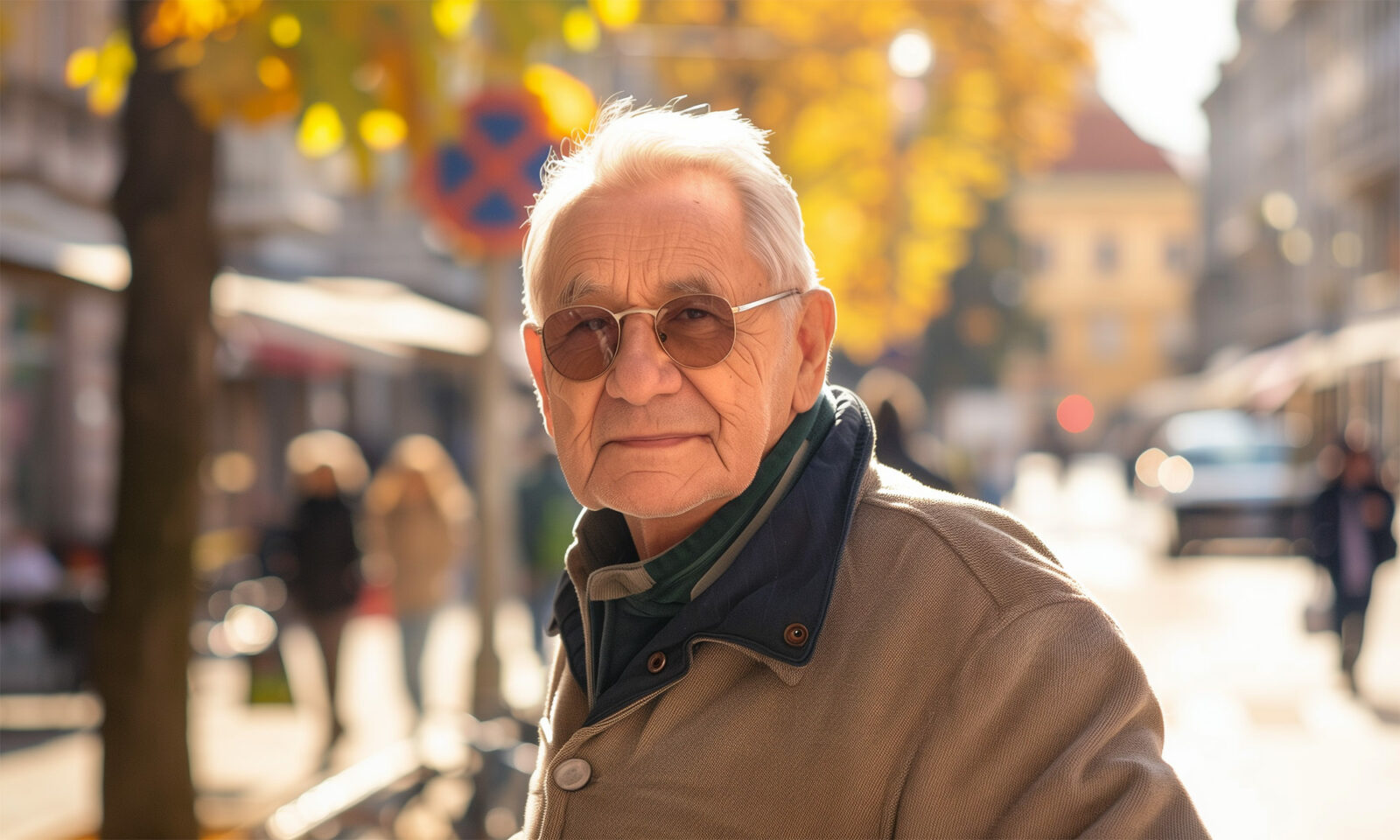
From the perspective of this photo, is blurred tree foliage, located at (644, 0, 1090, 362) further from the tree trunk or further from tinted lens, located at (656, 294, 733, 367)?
tinted lens, located at (656, 294, 733, 367)

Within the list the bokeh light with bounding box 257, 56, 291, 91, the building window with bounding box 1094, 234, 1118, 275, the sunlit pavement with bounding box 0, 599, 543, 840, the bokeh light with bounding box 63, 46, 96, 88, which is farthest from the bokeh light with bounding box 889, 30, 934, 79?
the building window with bounding box 1094, 234, 1118, 275

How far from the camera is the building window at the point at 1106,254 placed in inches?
3770

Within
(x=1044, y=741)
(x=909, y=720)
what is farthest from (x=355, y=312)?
(x=1044, y=741)

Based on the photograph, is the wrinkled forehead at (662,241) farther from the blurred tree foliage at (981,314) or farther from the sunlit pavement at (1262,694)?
the blurred tree foliage at (981,314)

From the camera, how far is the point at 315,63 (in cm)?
550

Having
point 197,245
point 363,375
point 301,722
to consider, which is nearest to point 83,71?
point 197,245

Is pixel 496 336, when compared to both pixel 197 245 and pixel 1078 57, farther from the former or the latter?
pixel 1078 57

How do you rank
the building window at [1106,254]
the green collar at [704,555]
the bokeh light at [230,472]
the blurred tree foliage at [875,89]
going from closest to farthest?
the green collar at [704,555] < the blurred tree foliage at [875,89] < the bokeh light at [230,472] < the building window at [1106,254]

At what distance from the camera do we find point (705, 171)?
7.58ft

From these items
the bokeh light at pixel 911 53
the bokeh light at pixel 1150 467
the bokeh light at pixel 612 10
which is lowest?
the bokeh light at pixel 1150 467

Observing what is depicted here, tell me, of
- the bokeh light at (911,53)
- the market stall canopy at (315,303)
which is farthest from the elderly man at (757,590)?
the bokeh light at (911,53)

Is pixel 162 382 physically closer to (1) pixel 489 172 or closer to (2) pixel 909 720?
(1) pixel 489 172

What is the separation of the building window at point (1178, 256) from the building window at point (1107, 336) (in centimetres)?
405

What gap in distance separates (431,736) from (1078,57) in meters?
10.8
